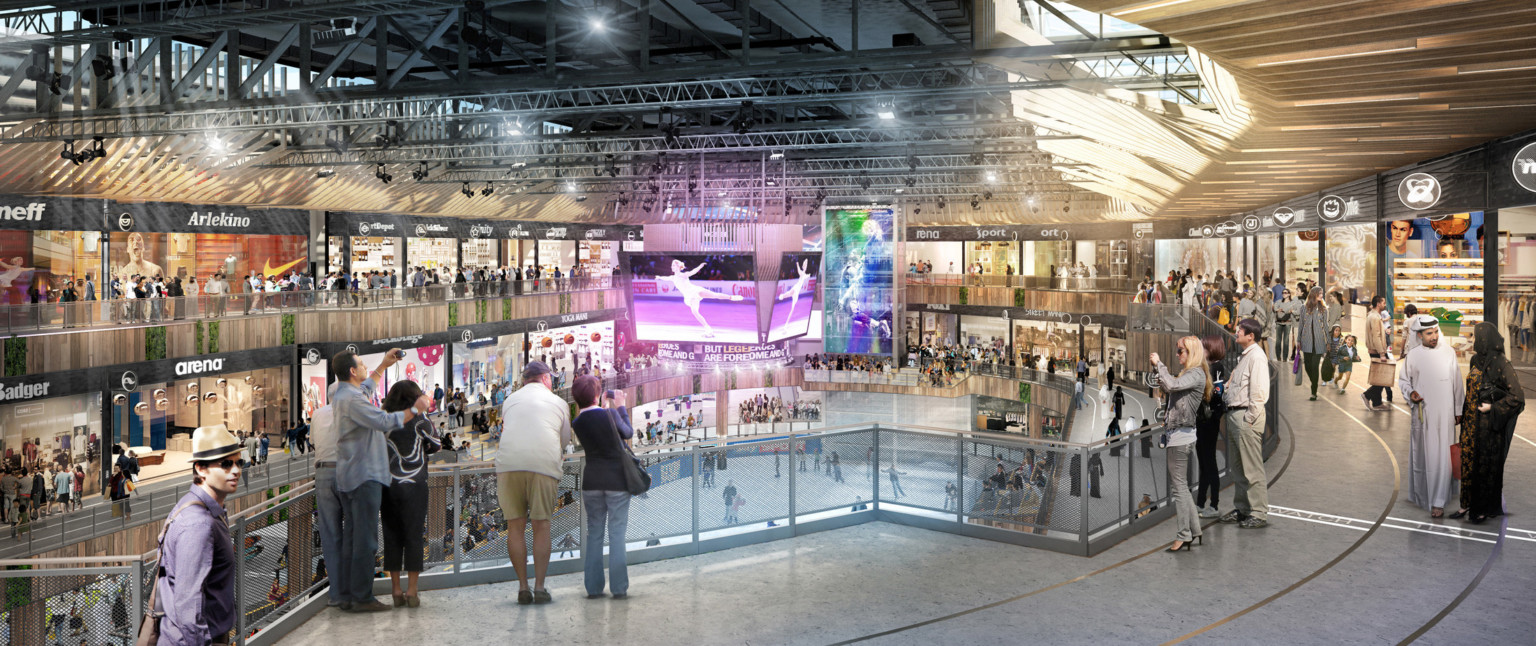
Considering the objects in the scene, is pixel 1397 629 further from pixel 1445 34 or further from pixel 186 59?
pixel 186 59

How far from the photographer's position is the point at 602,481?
5977 mm

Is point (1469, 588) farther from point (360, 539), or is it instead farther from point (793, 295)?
point (793, 295)

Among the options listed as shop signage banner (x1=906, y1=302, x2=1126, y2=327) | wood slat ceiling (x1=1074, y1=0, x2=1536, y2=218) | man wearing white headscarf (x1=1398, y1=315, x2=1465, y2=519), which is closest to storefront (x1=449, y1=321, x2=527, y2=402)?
shop signage banner (x1=906, y1=302, x2=1126, y2=327)

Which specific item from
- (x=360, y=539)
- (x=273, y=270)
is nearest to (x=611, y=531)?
(x=360, y=539)

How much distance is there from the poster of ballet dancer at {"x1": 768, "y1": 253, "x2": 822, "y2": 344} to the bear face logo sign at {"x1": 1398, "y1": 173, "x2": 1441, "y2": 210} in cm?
2299

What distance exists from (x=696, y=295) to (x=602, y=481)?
30.3 meters

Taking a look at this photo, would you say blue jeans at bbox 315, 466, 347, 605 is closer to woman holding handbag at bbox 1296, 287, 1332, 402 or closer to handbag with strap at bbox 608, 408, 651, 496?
handbag with strap at bbox 608, 408, 651, 496

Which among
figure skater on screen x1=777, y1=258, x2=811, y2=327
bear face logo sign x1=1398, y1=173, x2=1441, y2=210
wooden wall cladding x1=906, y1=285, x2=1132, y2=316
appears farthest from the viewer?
wooden wall cladding x1=906, y1=285, x2=1132, y2=316

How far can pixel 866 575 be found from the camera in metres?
6.65

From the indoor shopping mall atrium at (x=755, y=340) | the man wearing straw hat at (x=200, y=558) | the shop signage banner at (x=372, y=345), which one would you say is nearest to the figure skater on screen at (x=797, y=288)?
the indoor shopping mall atrium at (x=755, y=340)

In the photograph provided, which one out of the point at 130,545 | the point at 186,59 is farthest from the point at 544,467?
the point at 186,59

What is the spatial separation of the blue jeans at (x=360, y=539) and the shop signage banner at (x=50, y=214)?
2165 centimetres

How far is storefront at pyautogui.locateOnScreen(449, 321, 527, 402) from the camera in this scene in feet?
109

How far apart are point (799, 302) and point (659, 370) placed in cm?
655
